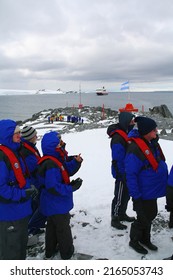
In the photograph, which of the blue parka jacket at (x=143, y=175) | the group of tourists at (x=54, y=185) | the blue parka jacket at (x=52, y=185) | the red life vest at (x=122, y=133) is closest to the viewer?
the group of tourists at (x=54, y=185)

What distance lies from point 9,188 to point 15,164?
11.9 inches

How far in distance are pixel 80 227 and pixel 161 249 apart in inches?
62.0

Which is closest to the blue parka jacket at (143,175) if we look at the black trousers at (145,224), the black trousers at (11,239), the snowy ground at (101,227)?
the black trousers at (145,224)

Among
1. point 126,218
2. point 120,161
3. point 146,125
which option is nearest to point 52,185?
point 120,161

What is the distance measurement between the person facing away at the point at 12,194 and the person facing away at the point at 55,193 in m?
0.34

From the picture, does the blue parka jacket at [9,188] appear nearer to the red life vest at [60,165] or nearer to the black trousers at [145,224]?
the red life vest at [60,165]

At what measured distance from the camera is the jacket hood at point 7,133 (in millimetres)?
3236

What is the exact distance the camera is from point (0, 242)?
3381 mm

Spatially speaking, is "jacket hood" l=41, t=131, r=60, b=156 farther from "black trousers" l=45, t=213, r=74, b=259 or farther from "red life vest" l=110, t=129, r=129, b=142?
"red life vest" l=110, t=129, r=129, b=142

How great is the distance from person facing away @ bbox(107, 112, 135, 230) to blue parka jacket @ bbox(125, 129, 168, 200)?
69cm

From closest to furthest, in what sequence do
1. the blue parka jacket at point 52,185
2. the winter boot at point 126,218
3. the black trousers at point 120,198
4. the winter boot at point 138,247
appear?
the blue parka jacket at point 52,185 → the winter boot at point 138,247 → the black trousers at point 120,198 → the winter boot at point 126,218

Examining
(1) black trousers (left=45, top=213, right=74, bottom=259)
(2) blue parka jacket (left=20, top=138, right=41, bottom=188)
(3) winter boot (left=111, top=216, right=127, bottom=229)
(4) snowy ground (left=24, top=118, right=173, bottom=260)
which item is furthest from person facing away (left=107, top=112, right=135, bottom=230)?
(2) blue parka jacket (left=20, top=138, right=41, bottom=188)

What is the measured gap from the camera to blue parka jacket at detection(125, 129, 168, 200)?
374cm

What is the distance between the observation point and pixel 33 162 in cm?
419
